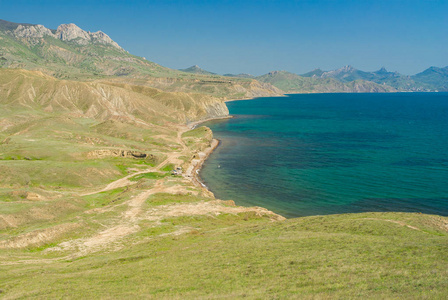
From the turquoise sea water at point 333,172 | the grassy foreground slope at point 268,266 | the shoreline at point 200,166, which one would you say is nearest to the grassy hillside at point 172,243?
the grassy foreground slope at point 268,266

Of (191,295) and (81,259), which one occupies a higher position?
(191,295)

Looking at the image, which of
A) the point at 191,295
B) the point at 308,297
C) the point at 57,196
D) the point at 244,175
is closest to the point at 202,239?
the point at 191,295

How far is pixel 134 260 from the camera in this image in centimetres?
3706

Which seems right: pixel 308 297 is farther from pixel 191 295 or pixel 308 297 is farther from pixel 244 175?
pixel 244 175

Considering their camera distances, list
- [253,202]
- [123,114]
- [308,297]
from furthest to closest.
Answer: [123,114] < [253,202] < [308,297]

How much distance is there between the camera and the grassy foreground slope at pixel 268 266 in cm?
2412

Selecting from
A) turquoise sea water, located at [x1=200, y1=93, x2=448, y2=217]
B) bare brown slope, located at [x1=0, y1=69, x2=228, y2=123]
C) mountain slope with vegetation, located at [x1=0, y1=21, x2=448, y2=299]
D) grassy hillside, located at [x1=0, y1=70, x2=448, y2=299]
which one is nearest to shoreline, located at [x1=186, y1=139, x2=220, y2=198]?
mountain slope with vegetation, located at [x1=0, y1=21, x2=448, y2=299]

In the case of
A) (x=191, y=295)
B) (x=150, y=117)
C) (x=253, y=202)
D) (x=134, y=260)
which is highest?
(x=150, y=117)

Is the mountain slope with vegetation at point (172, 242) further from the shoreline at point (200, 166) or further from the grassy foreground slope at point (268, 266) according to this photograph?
the shoreline at point (200, 166)

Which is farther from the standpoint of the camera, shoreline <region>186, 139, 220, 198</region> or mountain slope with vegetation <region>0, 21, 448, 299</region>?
shoreline <region>186, 139, 220, 198</region>

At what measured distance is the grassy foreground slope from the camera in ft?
79.2

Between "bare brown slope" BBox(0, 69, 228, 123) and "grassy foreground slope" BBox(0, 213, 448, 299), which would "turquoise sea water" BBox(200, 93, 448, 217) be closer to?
"grassy foreground slope" BBox(0, 213, 448, 299)

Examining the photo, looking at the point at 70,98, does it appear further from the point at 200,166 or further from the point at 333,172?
the point at 333,172

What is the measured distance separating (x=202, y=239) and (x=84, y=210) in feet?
104
